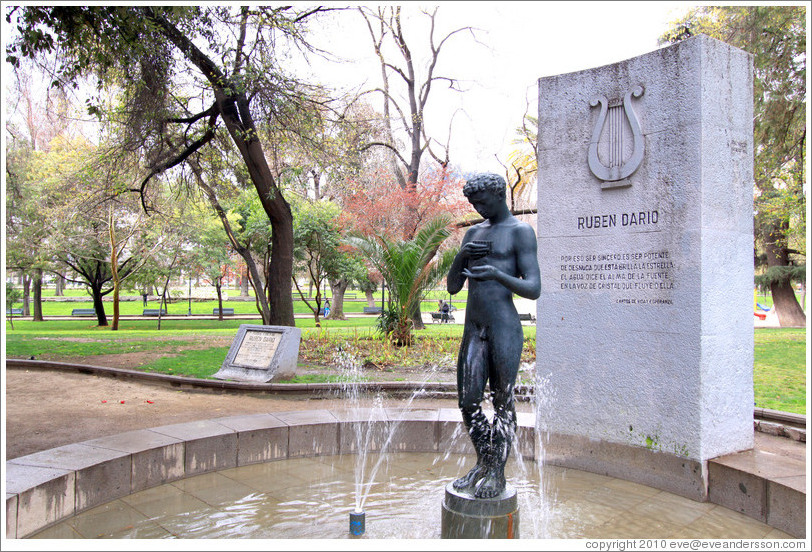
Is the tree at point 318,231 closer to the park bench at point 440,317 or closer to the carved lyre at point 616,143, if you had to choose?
the park bench at point 440,317

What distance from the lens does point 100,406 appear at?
700 cm

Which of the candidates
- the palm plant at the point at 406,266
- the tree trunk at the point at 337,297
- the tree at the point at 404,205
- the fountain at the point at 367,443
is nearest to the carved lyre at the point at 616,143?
the fountain at the point at 367,443

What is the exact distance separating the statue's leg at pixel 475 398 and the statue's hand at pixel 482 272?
1.31 feet

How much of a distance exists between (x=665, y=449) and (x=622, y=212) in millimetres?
2026

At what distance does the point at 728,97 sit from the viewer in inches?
184

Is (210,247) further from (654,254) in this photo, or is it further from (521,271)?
(521,271)

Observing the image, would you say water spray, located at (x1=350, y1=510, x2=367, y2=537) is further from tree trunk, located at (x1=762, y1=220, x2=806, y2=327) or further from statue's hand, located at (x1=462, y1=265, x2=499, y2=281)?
tree trunk, located at (x1=762, y1=220, x2=806, y2=327)

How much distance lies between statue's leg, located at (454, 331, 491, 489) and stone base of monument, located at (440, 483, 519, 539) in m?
0.14

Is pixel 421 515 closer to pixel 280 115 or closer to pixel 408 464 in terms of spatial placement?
pixel 408 464

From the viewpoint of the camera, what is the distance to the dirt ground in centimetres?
559

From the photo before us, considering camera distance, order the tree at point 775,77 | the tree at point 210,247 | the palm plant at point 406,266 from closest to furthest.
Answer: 1. the palm plant at point 406,266
2. the tree at point 775,77
3. the tree at point 210,247

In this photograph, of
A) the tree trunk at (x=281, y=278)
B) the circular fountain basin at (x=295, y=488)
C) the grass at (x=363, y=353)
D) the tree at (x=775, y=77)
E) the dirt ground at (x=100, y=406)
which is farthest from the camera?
the tree at (x=775, y=77)

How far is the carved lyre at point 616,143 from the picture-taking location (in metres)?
4.86

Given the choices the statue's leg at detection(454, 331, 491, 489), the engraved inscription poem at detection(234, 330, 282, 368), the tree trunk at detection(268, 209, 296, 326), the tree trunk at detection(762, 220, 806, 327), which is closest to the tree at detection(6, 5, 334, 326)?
the tree trunk at detection(268, 209, 296, 326)
